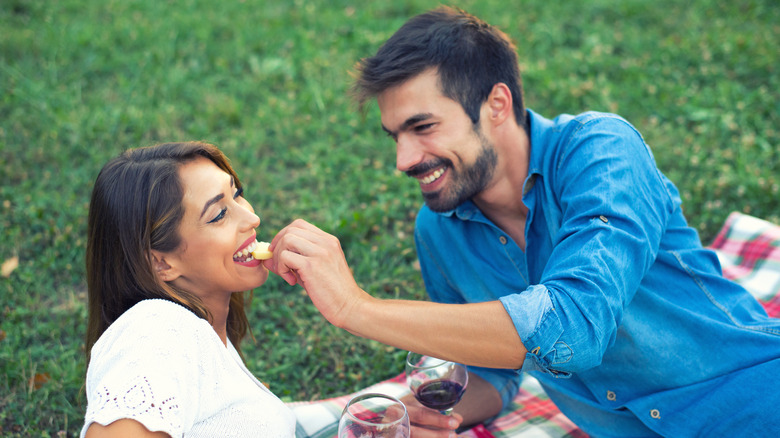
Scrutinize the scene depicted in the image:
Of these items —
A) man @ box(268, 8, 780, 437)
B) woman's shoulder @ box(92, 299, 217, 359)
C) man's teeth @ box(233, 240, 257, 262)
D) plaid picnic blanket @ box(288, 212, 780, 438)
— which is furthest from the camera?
→ plaid picnic blanket @ box(288, 212, 780, 438)

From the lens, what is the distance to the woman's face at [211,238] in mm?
2572

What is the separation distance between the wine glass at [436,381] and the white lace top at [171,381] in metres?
0.60

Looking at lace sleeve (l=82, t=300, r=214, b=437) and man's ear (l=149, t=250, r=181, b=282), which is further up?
man's ear (l=149, t=250, r=181, b=282)

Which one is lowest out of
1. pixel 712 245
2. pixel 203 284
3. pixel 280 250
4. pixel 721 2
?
pixel 712 245

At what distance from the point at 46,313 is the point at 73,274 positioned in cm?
46

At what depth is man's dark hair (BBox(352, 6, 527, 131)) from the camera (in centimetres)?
317

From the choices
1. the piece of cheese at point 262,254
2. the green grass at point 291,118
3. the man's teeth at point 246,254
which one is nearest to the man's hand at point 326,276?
the piece of cheese at point 262,254

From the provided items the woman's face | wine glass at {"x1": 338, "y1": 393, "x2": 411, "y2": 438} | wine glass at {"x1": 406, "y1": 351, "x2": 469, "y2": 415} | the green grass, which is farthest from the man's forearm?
the green grass

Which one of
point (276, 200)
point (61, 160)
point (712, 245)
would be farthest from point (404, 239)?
point (61, 160)

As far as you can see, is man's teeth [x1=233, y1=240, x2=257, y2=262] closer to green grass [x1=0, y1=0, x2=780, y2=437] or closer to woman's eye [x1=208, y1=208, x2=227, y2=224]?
woman's eye [x1=208, y1=208, x2=227, y2=224]

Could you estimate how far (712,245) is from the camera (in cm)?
494

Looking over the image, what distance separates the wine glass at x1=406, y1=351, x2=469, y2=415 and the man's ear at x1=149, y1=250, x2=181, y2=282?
40.8 inches

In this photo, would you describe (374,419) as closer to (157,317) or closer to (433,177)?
(157,317)

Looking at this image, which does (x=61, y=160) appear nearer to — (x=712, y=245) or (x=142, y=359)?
(x=142, y=359)
